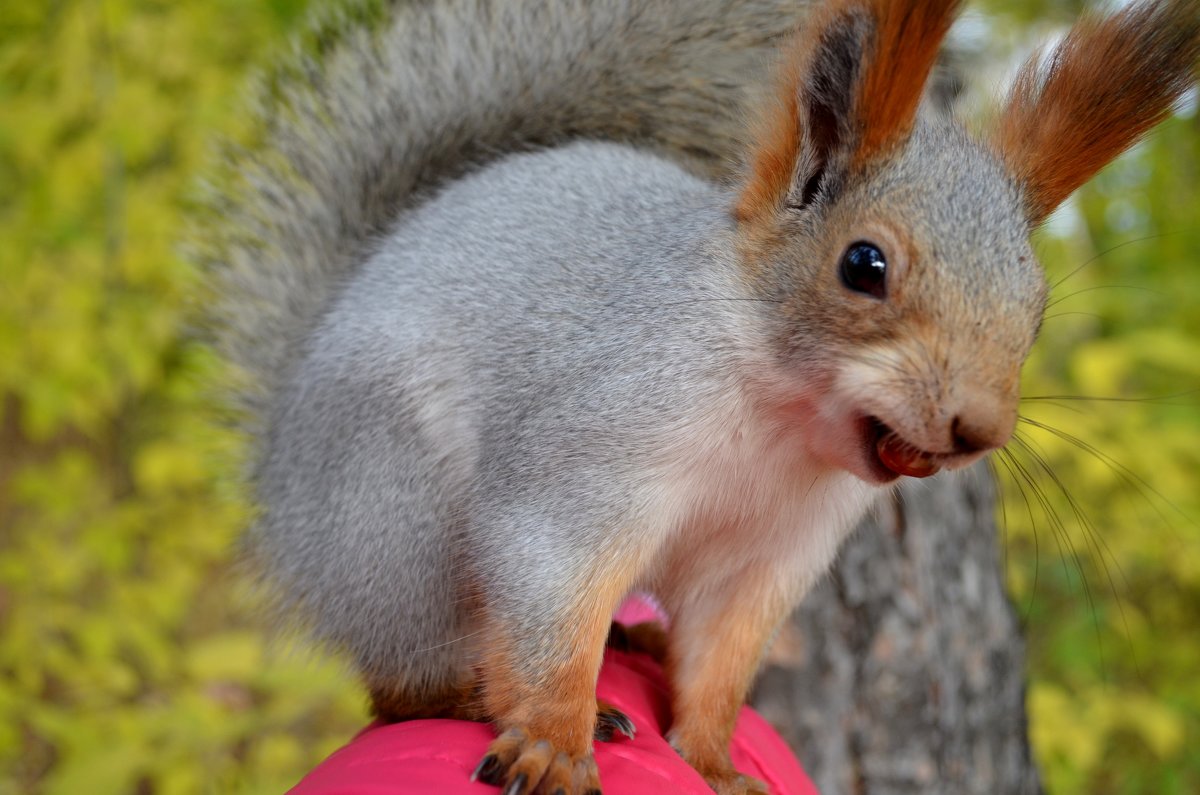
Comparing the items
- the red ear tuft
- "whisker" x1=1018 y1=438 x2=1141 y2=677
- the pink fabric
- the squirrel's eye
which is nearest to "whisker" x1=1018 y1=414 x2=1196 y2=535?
"whisker" x1=1018 y1=438 x2=1141 y2=677

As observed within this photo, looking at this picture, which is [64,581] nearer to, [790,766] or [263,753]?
[263,753]

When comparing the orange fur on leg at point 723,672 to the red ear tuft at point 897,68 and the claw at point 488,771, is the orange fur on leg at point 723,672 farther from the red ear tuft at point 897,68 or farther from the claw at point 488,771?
the red ear tuft at point 897,68

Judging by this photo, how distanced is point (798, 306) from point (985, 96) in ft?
1.38

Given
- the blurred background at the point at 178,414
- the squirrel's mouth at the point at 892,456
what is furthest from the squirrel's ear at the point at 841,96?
the blurred background at the point at 178,414

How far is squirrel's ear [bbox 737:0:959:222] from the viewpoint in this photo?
35.0 inches

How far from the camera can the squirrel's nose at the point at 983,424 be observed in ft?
2.62

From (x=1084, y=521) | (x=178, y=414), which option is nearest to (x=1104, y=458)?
(x=1084, y=521)

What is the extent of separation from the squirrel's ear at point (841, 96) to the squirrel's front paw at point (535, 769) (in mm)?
565

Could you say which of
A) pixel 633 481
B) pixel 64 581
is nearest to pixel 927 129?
pixel 633 481

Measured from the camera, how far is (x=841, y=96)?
3.19ft

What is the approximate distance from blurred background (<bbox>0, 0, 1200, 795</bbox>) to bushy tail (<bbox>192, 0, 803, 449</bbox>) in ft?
0.50

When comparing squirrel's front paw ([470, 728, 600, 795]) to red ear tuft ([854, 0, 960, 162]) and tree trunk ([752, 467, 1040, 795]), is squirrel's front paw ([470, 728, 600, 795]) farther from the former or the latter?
tree trunk ([752, 467, 1040, 795])

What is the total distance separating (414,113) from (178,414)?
1663mm

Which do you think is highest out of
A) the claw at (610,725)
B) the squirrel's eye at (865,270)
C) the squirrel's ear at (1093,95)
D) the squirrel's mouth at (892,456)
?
the squirrel's ear at (1093,95)
